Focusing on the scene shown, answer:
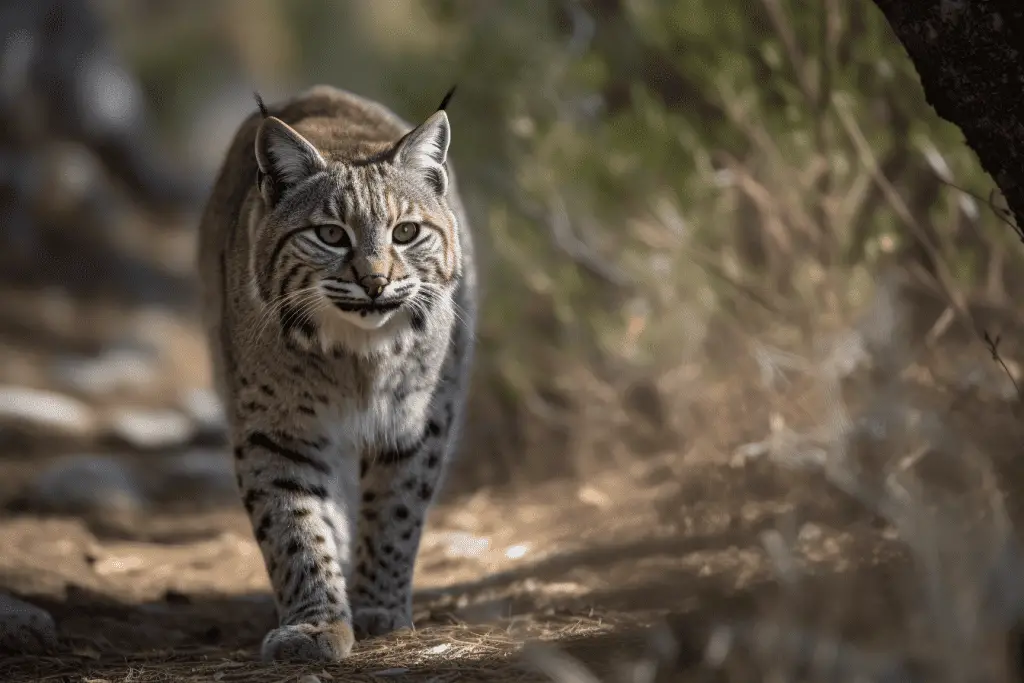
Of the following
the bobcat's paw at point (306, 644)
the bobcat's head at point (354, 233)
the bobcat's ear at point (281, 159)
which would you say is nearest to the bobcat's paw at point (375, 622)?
the bobcat's paw at point (306, 644)

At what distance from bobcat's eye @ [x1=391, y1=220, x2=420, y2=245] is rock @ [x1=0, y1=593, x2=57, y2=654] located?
1838 mm

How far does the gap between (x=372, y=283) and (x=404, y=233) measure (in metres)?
0.30

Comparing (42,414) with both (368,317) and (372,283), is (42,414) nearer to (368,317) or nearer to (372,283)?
(368,317)

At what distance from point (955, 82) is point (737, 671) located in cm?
163

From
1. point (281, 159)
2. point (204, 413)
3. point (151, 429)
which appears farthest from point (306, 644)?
point (204, 413)

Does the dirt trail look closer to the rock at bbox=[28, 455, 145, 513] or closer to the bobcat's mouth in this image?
the rock at bbox=[28, 455, 145, 513]

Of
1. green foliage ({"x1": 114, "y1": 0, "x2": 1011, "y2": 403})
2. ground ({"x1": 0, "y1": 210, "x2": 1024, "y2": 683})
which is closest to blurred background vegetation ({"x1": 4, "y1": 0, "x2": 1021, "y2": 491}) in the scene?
green foliage ({"x1": 114, "y1": 0, "x2": 1011, "y2": 403})

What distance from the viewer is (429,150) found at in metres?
4.69

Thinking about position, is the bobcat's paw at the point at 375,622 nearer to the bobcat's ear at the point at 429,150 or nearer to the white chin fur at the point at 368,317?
the white chin fur at the point at 368,317

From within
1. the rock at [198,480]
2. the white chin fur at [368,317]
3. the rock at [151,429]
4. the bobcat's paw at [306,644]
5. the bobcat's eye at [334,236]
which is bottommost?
the bobcat's paw at [306,644]

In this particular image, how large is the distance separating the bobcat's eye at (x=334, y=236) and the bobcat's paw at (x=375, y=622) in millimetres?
1386

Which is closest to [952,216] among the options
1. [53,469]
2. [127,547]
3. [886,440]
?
[886,440]

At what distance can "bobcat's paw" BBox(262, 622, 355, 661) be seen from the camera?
4.28 m

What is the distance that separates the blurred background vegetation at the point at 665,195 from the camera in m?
5.84
